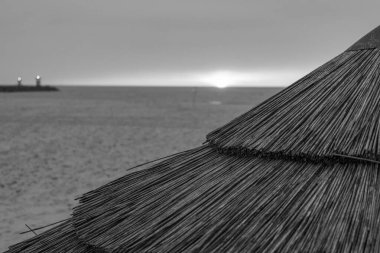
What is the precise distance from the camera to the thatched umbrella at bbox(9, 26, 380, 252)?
6.18ft

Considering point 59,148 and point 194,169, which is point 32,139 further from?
point 194,169

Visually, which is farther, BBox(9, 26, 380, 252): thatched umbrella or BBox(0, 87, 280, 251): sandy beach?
BBox(0, 87, 280, 251): sandy beach

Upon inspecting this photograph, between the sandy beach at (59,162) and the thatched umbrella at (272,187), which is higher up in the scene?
the thatched umbrella at (272,187)

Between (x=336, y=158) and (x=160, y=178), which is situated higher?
(x=336, y=158)

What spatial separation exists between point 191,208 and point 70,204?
8.93 m

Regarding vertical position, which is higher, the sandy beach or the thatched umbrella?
the thatched umbrella

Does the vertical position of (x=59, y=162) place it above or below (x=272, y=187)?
below

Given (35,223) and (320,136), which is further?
(35,223)

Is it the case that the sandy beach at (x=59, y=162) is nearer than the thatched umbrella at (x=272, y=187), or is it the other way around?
the thatched umbrella at (x=272, y=187)

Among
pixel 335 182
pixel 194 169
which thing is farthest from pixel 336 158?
pixel 194 169

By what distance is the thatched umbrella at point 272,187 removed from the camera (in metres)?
1.88

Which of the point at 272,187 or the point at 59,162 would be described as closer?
the point at 272,187

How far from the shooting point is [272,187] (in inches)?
86.4

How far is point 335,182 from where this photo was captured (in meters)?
2.04
